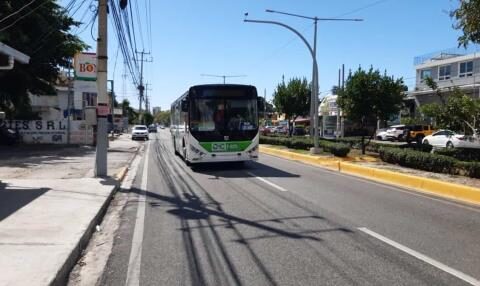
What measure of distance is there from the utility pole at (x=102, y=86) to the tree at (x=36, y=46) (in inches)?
604

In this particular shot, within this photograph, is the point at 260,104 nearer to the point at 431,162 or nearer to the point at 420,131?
the point at 431,162

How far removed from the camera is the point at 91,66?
51.9 feet

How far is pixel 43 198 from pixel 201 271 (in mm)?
5979

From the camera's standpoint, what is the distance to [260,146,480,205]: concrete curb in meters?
12.0

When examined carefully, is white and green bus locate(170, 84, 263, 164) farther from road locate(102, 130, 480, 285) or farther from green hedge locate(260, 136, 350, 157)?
green hedge locate(260, 136, 350, 157)

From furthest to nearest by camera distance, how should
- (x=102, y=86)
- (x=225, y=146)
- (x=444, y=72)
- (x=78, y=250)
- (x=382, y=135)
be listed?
(x=444, y=72), (x=382, y=135), (x=225, y=146), (x=102, y=86), (x=78, y=250)

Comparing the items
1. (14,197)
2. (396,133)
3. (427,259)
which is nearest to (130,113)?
(396,133)

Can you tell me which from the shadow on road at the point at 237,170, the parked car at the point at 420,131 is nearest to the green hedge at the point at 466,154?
the shadow on road at the point at 237,170

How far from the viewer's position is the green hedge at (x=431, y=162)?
48.1 feet

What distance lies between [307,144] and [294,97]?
59.5ft

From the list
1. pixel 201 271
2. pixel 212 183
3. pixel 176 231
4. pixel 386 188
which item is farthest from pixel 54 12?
pixel 201 271

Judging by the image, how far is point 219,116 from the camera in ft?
60.1

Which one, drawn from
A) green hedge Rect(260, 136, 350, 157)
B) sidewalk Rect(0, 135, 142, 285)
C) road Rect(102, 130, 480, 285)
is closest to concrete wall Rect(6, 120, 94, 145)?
green hedge Rect(260, 136, 350, 157)

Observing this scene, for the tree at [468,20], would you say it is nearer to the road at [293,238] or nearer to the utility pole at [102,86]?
the road at [293,238]
